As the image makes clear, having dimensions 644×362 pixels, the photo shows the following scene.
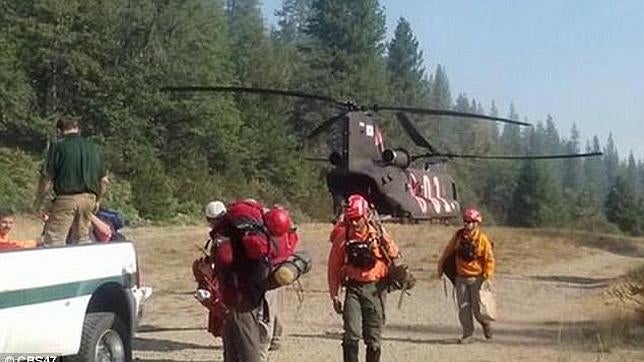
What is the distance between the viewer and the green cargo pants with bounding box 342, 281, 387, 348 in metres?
10.2

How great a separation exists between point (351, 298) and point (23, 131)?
3938 centimetres

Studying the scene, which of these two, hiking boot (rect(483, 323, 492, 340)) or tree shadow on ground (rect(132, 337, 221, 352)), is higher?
hiking boot (rect(483, 323, 492, 340))

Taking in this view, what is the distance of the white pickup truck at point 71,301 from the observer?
6.77 metres

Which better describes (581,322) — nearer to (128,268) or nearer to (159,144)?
(128,268)

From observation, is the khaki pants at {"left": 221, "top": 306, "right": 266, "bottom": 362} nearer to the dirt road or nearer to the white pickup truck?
the white pickup truck

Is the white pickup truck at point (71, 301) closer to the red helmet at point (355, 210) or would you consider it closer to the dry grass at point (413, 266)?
the red helmet at point (355, 210)

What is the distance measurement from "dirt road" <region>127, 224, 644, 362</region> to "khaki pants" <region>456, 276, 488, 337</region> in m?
0.32

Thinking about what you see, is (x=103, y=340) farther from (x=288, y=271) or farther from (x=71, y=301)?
(x=288, y=271)

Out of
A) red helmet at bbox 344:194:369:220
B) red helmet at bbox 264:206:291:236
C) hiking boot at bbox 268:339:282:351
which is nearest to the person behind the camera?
red helmet at bbox 264:206:291:236

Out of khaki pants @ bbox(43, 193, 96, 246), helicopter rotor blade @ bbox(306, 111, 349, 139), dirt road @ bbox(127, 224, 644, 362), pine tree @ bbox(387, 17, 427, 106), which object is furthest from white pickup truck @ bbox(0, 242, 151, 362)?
pine tree @ bbox(387, 17, 427, 106)

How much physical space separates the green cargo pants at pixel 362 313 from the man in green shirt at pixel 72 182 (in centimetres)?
240

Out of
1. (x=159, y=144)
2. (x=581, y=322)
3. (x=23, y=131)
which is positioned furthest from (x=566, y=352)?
(x=159, y=144)

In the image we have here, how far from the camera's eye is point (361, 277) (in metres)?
10.2

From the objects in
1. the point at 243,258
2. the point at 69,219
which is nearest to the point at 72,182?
the point at 69,219
